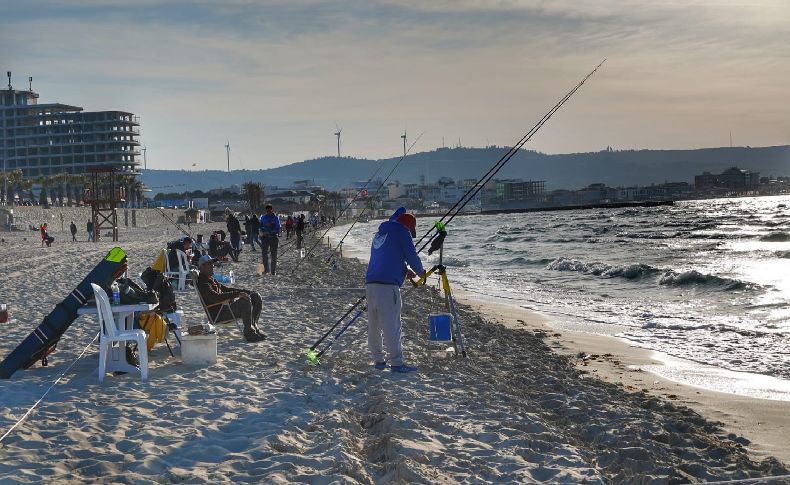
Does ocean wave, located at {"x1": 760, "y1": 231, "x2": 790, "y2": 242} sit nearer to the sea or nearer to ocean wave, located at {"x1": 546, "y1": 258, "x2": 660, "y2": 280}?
the sea

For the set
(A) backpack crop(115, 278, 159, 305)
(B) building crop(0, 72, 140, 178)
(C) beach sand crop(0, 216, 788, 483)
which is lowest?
(C) beach sand crop(0, 216, 788, 483)

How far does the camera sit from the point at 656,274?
2177cm

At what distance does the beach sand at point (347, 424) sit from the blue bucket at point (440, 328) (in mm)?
197

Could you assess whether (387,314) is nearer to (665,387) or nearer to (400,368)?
(400,368)

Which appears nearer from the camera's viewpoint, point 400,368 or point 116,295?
point 116,295

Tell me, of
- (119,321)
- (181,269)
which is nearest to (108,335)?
(119,321)

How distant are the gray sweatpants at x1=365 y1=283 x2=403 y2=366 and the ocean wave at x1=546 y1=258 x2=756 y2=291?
12.8m

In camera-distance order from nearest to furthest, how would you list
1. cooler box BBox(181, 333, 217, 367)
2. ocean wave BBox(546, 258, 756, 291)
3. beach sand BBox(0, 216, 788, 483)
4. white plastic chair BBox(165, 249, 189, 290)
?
beach sand BBox(0, 216, 788, 483) < cooler box BBox(181, 333, 217, 367) < white plastic chair BBox(165, 249, 189, 290) < ocean wave BBox(546, 258, 756, 291)

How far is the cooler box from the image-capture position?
7.56 metres

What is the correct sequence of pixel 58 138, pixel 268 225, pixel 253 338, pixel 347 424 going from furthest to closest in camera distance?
pixel 58 138 → pixel 268 225 → pixel 253 338 → pixel 347 424

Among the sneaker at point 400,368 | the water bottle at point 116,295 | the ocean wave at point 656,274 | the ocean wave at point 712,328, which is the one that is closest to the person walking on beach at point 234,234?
the ocean wave at point 656,274

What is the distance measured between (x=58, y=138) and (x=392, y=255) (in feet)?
422

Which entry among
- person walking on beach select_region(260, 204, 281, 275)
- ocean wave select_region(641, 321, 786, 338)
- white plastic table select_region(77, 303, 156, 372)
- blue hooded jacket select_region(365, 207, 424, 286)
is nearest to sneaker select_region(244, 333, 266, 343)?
white plastic table select_region(77, 303, 156, 372)

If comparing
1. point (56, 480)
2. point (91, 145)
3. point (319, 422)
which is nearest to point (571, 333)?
point (319, 422)
